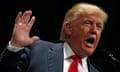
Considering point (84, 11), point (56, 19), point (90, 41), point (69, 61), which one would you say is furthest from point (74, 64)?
point (56, 19)

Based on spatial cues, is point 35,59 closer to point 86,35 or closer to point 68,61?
point 68,61

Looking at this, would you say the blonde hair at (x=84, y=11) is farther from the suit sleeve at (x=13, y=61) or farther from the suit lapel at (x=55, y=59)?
the suit sleeve at (x=13, y=61)

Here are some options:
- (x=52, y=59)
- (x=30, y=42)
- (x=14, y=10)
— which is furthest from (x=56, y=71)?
(x=14, y=10)

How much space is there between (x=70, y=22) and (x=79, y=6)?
0.28 ft

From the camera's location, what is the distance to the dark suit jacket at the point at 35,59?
1.57m

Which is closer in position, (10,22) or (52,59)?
(52,59)

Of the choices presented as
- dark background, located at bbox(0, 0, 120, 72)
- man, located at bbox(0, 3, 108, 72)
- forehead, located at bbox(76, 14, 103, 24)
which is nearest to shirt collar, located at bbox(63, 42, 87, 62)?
man, located at bbox(0, 3, 108, 72)

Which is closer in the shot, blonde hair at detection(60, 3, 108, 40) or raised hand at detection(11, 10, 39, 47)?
raised hand at detection(11, 10, 39, 47)

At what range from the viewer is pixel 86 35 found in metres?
1.69

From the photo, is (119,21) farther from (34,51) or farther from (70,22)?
(34,51)

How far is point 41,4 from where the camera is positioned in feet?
8.86

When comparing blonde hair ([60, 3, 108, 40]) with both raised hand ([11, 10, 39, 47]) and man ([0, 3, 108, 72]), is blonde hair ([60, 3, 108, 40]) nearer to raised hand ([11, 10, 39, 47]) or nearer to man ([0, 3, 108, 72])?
man ([0, 3, 108, 72])

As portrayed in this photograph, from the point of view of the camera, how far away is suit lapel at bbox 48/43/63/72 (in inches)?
63.1

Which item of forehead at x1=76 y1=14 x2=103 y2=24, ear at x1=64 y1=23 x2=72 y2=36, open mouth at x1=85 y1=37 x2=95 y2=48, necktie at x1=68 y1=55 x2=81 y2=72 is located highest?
forehead at x1=76 y1=14 x2=103 y2=24
